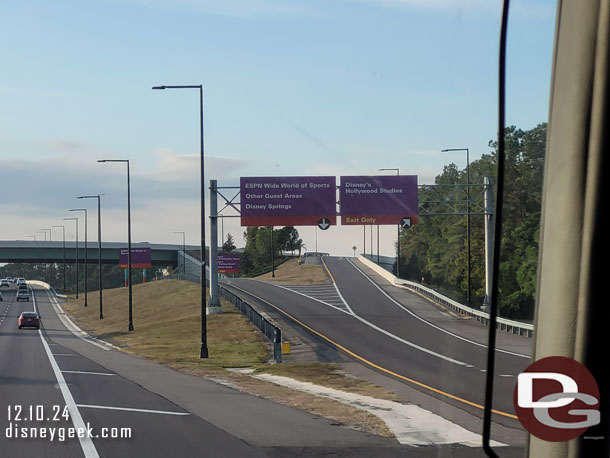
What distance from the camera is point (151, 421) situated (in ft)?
48.7

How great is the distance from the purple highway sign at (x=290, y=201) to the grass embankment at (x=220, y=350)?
6.35 m

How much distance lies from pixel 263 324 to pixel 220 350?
595 cm

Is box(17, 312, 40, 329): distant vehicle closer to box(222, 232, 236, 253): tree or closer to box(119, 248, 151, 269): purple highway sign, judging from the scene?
box(119, 248, 151, 269): purple highway sign

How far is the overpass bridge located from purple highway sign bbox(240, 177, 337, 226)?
8984cm

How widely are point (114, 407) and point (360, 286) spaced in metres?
59.0

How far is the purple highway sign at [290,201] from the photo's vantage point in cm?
5228

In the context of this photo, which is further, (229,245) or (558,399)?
(229,245)

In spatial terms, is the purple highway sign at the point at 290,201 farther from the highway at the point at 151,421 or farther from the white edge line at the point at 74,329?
the highway at the point at 151,421

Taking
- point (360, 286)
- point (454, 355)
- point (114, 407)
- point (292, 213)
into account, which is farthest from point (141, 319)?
point (454, 355)

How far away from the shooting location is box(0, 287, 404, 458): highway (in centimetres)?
1212

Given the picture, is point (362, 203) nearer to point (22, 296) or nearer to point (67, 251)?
point (22, 296)

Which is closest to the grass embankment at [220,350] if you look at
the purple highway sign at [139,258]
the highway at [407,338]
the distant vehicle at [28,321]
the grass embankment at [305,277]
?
the highway at [407,338]

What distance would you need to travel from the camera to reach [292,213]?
5247cm

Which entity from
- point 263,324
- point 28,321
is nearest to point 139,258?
point 28,321
